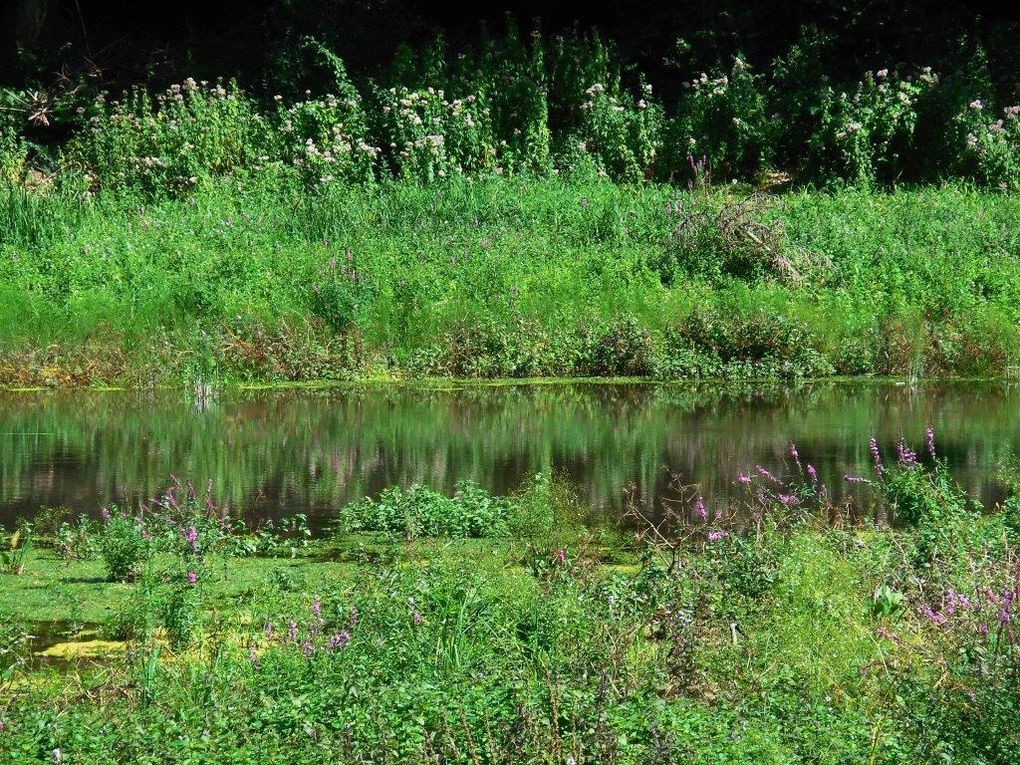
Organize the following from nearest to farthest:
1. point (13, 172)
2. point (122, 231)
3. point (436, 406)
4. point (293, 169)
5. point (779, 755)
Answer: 1. point (779, 755)
2. point (436, 406)
3. point (122, 231)
4. point (293, 169)
5. point (13, 172)

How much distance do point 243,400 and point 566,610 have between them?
9892 millimetres

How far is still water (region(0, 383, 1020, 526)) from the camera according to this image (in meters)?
11.0

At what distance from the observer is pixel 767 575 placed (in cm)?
673

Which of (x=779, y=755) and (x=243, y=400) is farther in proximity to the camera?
(x=243, y=400)

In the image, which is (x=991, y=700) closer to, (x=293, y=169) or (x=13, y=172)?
(x=293, y=169)

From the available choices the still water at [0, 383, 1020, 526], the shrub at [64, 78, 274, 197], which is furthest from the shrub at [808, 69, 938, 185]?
the shrub at [64, 78, 274, 197]

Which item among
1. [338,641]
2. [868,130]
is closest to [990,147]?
[868,130]

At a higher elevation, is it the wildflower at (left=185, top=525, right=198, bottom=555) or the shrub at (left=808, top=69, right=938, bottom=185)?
the shrub at (left=808, top=69, right=938, bottom=185)

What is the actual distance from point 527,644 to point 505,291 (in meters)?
11.6

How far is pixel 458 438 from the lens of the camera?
13180 millimetres

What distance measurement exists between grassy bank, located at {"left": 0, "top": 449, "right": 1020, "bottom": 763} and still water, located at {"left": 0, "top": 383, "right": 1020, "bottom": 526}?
1.82 m

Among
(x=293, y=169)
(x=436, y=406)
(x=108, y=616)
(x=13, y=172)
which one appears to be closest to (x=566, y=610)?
(x=108, y=616)

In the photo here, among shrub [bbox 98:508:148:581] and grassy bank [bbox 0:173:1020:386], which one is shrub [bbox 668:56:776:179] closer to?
grassy bank [bbox 0:173:1020:386]

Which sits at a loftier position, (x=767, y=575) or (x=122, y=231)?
(x=122, y=231)
